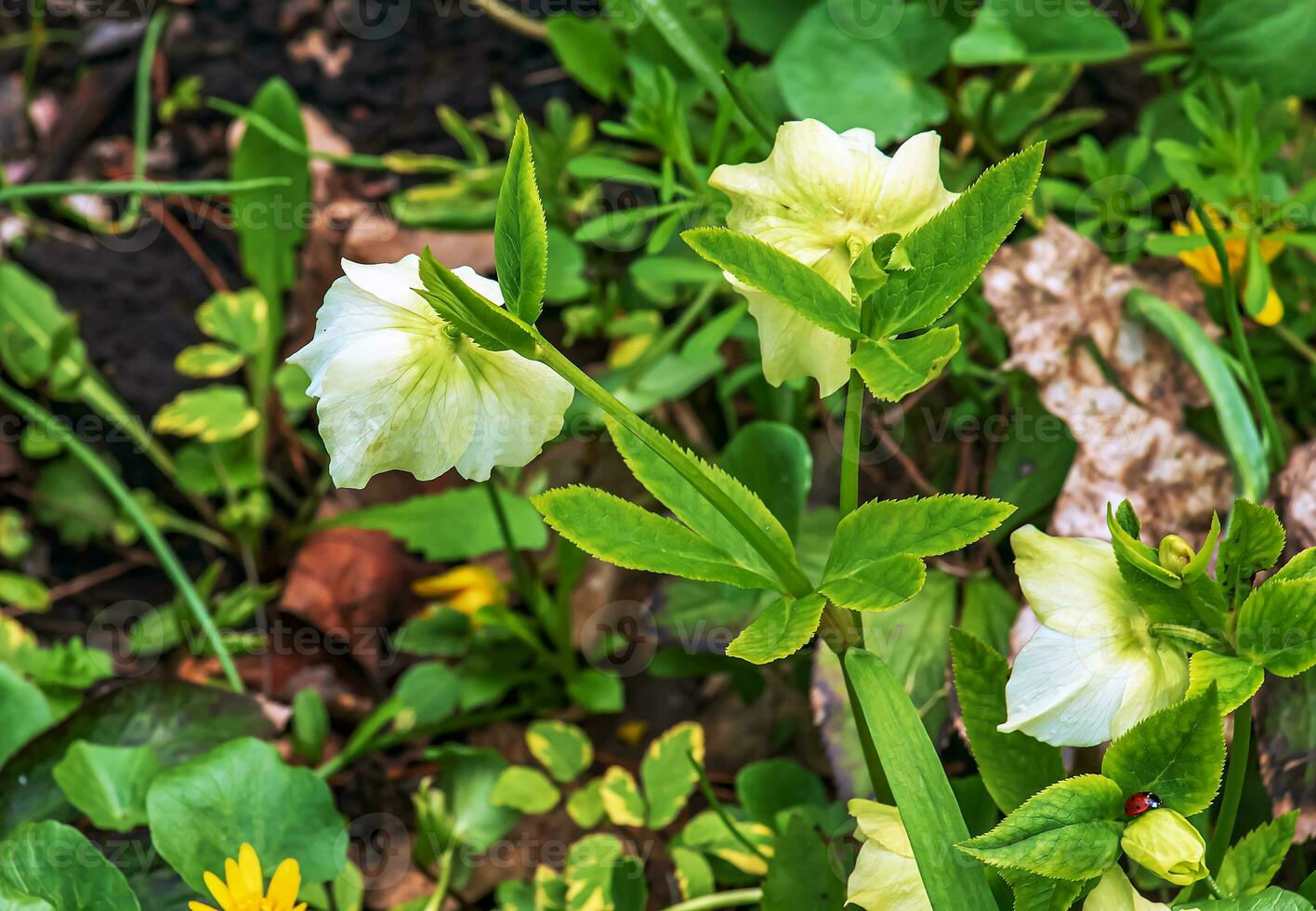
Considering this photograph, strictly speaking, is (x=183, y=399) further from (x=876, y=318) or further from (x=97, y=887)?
(x=876, y=318)

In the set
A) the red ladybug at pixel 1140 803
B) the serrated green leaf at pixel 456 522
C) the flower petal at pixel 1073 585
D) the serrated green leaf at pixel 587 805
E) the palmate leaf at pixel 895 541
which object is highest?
the palmate leaf at pixel 895 541

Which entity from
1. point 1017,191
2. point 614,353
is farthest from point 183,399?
point 1017,191

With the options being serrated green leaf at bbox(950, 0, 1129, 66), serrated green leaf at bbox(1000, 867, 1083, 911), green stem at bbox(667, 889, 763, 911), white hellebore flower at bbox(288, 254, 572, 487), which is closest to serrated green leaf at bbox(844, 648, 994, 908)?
serrated green leaf at bbox(1000, 867, 1083, 911)

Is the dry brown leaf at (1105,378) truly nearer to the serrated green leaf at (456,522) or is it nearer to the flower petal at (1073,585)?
the flower petal at (1073,585)

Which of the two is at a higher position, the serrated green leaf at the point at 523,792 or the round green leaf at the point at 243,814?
the round green leaf at the point at 243,814

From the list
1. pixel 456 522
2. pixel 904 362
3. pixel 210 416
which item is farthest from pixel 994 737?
pixel 210 416

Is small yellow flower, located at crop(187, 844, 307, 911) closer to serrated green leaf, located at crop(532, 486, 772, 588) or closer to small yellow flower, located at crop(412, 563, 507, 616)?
serrated green leaf, located at crop(532, 486, 772, 588)

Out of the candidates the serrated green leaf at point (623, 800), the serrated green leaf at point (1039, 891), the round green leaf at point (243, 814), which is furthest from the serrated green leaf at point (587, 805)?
the serrated green leaf at point (1039, 891)
